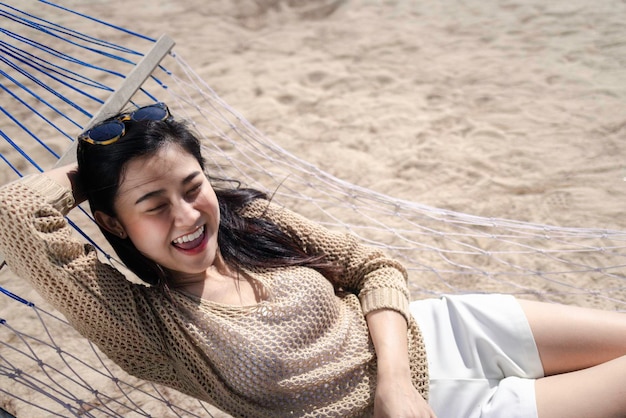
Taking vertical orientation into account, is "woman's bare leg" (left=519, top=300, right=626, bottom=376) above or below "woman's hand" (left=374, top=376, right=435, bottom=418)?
Result: below

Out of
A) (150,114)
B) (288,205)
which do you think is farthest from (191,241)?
(288,205)

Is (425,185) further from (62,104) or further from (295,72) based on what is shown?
(62,104)

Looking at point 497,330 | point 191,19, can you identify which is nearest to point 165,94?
point 191,19

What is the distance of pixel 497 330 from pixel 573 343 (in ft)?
0.52

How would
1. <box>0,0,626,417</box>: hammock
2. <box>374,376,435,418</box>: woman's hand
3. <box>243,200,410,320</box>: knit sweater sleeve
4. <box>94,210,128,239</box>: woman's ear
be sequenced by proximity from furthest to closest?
<box>0,0,626,417</box>: hammock → <box>243,200,410,320</box>: knit sweater sleeve → <box>94,210,128,239</box>: woman's ear → <box>374,376,435,418</box>: woman's hand

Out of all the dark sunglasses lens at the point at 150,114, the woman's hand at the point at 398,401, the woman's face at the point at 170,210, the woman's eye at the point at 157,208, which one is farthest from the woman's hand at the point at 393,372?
the dark sunglasses lens at the point at 150,114

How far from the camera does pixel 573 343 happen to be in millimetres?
1390

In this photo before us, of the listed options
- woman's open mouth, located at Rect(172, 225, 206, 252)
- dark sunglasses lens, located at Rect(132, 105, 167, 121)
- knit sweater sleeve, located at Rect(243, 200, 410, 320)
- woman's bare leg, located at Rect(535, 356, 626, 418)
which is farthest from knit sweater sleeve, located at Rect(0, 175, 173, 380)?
woman's bare leg, located at Rect(535, 356, 626, 418)

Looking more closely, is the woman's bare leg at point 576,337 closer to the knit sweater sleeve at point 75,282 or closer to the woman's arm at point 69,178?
the knit sweater sleeve at point 75,282

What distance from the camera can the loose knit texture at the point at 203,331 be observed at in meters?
1.24

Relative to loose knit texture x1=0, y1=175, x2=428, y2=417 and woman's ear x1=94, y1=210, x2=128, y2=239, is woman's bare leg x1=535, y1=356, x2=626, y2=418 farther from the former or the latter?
woman's ear x1=94, y1=210, x2=128, y2=239

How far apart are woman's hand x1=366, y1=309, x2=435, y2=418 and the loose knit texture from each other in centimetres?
4

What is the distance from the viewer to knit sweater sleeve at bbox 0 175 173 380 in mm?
1229

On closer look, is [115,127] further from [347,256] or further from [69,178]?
[347,256]
